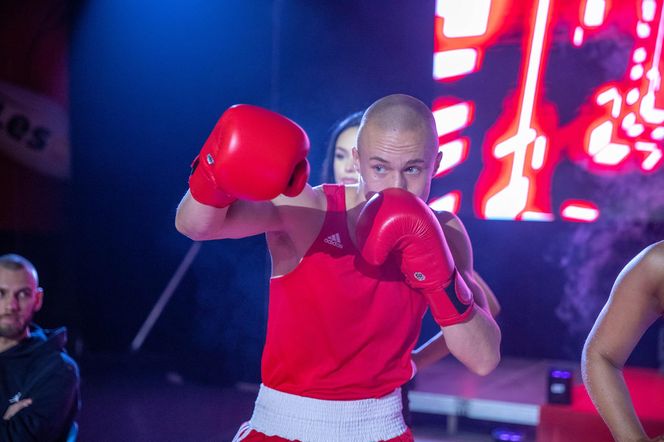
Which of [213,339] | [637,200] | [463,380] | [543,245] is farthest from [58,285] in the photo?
[637,200]

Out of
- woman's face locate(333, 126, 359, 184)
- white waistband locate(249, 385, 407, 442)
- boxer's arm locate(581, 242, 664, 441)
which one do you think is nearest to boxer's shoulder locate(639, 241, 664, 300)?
boxer's arm locate(581, 242, 664, 441)

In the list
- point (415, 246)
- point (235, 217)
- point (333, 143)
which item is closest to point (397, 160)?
point (415, 246)

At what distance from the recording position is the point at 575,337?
520 centimetres

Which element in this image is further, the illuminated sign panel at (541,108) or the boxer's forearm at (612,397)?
the illuminated sign panel at (541,108)

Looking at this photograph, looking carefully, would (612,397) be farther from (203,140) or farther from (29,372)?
(203,140)

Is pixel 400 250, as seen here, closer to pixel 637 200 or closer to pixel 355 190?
pixel 355 190

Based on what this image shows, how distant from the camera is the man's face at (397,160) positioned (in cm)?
159

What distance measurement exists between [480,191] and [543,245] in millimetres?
1137

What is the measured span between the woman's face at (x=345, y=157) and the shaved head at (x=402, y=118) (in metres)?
0.86

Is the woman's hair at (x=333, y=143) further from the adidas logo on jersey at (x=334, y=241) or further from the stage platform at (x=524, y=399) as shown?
the stage platform at (x=524, y=399)

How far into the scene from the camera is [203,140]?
534 cm

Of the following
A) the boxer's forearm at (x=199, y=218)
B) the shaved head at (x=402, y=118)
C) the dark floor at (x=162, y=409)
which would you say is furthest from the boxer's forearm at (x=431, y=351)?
the dark floor at (x=162, y=409)

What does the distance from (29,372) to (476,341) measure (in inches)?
75.5

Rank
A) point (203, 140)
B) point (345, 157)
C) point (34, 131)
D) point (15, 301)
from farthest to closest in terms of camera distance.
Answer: point (34, 131)
point (203, 140)
point (15, 301)
point (345, 157)
